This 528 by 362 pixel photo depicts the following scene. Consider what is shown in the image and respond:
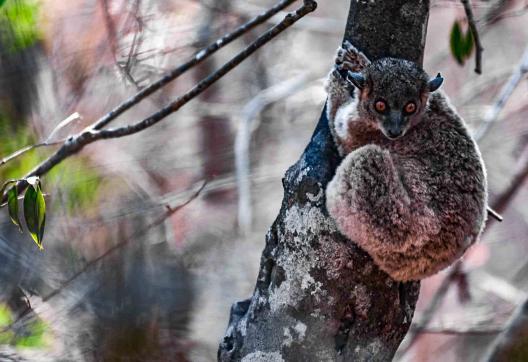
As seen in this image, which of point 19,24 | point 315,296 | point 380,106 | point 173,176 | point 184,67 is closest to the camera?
point 315,296

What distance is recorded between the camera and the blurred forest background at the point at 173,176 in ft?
19.9

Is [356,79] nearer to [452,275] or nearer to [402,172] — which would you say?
[402,172]

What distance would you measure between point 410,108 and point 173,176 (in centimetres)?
435

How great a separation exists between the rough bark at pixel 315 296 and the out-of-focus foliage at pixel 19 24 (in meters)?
3.04

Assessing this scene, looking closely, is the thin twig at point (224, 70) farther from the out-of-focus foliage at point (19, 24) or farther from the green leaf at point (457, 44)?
the out-of-focus foliage at point (19, 24)

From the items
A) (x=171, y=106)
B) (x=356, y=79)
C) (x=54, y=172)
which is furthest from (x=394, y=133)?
(x=54, y=172)

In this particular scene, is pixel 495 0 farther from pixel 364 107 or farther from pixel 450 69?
pixel 364 107

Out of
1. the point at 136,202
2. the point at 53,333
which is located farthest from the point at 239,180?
the point at 53,333

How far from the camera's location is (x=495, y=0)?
24.8ft

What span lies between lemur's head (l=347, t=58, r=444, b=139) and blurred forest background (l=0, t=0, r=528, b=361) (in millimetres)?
2227

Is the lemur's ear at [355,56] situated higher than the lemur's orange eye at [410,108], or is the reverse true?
the lemur's ear at [355,56]

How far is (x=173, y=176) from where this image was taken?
298 inches

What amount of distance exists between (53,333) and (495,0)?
4790 mm

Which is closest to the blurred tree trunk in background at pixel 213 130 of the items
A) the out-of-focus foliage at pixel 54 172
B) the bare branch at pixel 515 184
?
A: the out-of-focus foliage at pixel 54 172
